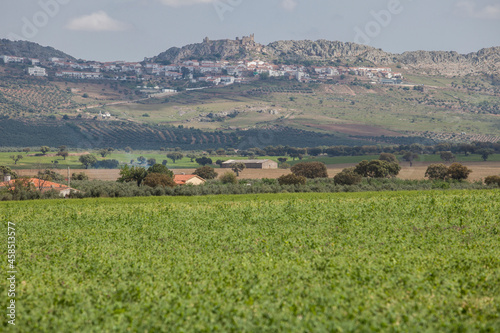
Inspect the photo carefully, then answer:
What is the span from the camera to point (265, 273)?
1705 cm

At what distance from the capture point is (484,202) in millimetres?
34344

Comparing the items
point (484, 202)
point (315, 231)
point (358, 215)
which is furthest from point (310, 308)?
point (484, 202)

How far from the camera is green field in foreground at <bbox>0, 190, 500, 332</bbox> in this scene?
13008 millimetres

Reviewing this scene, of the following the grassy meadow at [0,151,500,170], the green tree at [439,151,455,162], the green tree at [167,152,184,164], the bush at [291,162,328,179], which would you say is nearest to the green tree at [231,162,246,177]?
the grassy meadow at [0,151,500,170]

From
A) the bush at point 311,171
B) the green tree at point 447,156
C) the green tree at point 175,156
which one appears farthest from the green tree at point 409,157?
the green tree at point 175,156

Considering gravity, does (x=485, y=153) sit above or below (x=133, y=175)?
above

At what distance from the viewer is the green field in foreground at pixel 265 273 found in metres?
13.0

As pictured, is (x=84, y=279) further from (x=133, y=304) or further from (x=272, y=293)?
(x=272, y=293)

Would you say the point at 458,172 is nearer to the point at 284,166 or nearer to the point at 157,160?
the point at 284,166

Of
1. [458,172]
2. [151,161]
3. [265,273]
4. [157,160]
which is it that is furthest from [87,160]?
[265,273]

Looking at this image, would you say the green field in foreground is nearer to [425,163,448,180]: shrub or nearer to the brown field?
[425,163,448,180]: shrub

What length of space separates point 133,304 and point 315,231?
1337cm

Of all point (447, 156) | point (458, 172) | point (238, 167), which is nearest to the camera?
point (458, 172)

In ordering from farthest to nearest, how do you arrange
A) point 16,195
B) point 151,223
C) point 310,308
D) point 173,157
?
point 173,157, point 16,195, point 151,223, point 310,308
